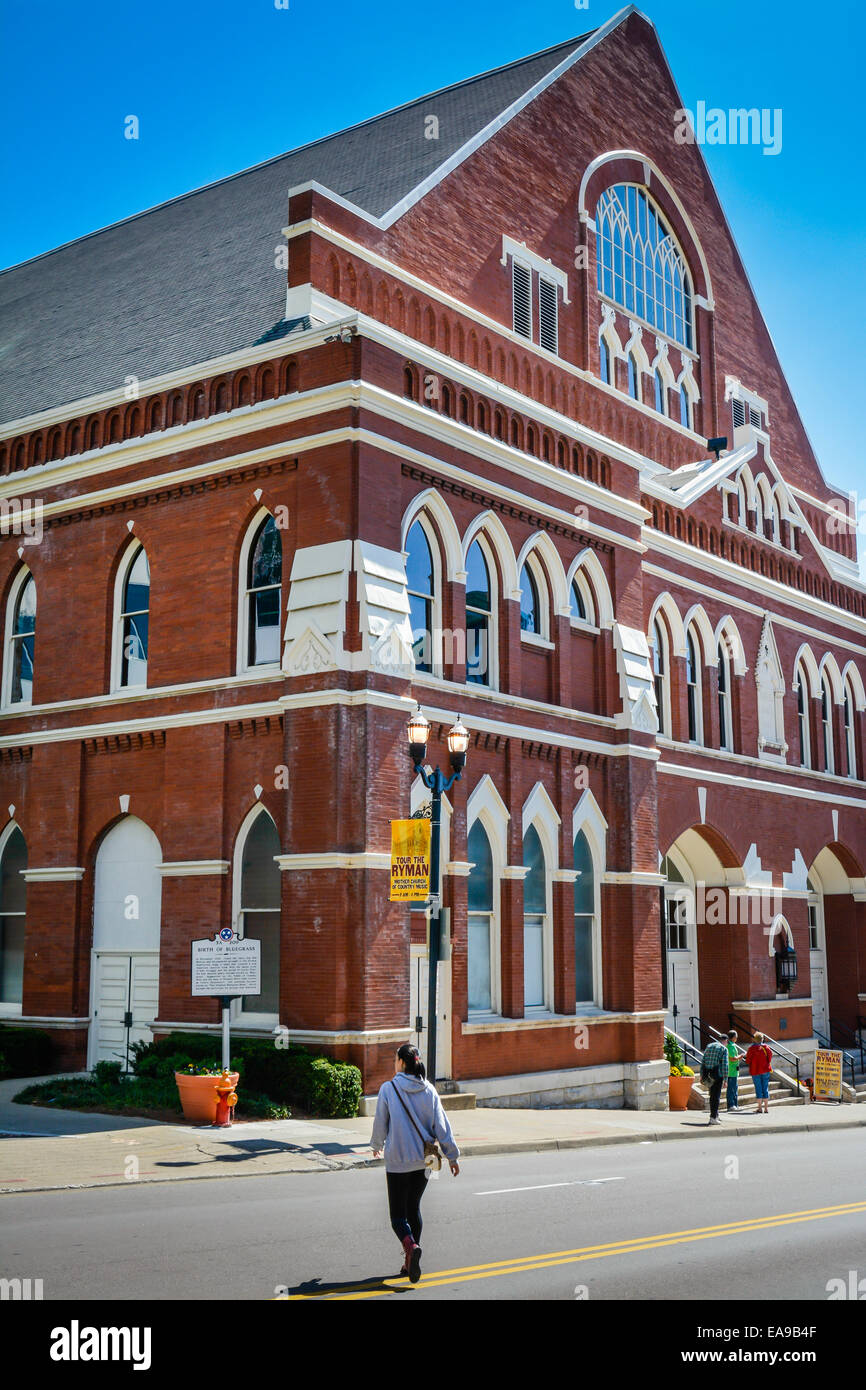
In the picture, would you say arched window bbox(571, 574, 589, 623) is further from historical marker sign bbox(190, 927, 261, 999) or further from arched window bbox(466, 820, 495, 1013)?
historical marker sign bbox(190, 927, 261, 999)

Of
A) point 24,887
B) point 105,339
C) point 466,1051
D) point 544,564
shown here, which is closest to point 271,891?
point 466,1051

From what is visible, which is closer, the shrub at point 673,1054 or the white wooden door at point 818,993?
the shrub at point 673,1054

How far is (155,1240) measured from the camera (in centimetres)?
989

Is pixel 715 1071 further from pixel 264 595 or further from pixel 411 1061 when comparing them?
pixel 411 1061

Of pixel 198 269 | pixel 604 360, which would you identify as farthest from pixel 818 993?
pixel 198 269

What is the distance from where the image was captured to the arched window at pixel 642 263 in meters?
30.0

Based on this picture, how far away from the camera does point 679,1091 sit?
973 inches

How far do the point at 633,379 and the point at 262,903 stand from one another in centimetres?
1579

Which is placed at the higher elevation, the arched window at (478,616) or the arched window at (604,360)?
the arched window at (604,360)

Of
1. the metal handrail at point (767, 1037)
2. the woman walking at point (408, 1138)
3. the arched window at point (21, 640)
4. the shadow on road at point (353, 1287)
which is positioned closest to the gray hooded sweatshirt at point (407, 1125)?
the woman walking at point (408, 1138)

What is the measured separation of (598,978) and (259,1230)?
14573 mm

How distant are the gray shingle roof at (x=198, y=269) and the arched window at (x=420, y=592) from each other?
412cm

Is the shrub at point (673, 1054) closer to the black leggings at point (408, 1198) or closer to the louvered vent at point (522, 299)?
the louvered vent at point (522, 299)

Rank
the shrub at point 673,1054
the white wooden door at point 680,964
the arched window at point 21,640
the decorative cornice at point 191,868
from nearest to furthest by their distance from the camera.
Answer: the decorative cornice at point 191,868
the arched window at point 21,640
the shrub at point 673,1054
the white wooden door at point 680,964
